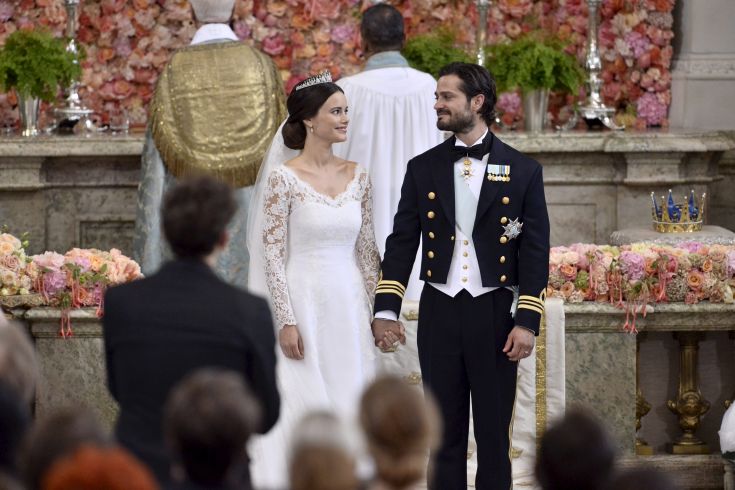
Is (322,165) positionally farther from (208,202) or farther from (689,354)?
(208,202)

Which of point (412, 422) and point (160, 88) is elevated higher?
point (160, 88)

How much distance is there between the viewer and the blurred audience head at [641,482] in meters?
2.64

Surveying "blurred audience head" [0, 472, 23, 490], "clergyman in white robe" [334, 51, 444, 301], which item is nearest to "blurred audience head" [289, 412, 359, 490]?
"blurred audience head" [0, 472, 23, 490]

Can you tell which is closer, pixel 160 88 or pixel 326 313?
pixel 326 313

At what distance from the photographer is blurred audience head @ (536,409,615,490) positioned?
2713 millimetres

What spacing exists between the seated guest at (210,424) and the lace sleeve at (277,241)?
266 cm

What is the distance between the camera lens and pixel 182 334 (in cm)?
351

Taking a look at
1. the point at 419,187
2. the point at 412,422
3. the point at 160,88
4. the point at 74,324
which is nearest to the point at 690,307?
the point at 419,187

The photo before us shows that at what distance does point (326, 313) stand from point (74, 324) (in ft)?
3.89

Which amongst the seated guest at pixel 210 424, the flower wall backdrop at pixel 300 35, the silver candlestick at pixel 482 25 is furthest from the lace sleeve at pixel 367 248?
the flower wall backdrop at pixel 300 35

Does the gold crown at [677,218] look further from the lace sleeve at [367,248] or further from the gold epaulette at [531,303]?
the gold epaulette at [531,303]

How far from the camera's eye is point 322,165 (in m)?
5.67

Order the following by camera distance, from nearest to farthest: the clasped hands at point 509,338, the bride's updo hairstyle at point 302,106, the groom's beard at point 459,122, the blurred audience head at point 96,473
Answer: the blurred audience head at point 96,473 → the clasped hands at point 509,338 → the groom's beard at point 459,122 → the bride's updo hairstyle at point 302,106

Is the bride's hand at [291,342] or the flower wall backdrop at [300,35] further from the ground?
the flower wall backdrop at [300,35]
